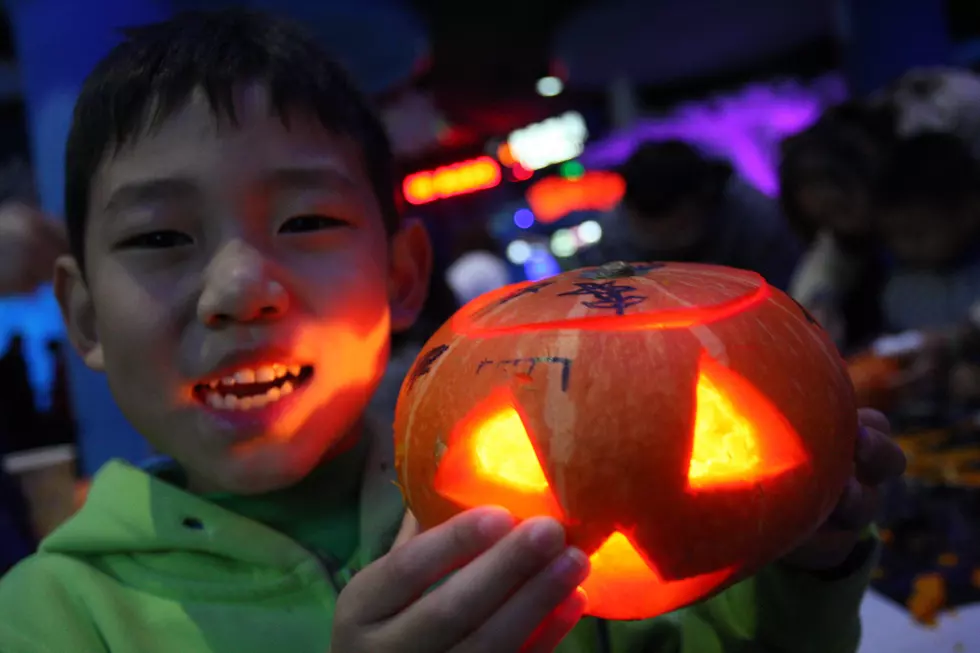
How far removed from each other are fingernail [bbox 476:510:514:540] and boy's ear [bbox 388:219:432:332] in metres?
0.61

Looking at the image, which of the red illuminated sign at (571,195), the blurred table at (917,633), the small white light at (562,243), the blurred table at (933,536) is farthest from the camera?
the small white light at (562,243)

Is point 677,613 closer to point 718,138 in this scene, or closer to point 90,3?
point 90,3

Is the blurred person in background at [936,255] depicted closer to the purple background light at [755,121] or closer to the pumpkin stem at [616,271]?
the pumpkin stem at [616,271]

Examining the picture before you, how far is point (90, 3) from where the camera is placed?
11.2 feet

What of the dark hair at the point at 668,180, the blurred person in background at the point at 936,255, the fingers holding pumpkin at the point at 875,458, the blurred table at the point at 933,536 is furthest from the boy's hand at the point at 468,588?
the dark hair at the point at 668,180

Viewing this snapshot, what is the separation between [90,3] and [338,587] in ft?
11.7

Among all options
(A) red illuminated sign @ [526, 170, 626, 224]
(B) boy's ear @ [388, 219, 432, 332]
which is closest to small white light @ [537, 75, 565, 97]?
(A) red illuminated sign @ [526, 170, 626, 224]

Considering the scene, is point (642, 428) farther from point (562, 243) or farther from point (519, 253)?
point (519, 253)

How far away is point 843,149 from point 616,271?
2887 millimetres

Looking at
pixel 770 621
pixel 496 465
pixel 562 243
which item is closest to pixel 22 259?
pixel 496 465

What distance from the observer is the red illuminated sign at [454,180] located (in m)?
15.2

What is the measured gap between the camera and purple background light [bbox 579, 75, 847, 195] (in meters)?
9.01

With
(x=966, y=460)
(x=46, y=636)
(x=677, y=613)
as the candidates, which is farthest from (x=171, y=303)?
(x=966, y=460)

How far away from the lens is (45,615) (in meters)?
0.94
